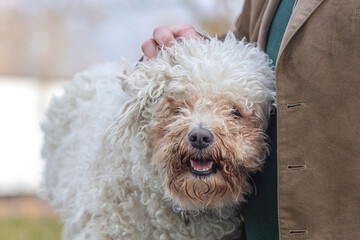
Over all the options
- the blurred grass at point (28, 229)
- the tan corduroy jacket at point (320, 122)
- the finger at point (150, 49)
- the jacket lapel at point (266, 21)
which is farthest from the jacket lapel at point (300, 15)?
the blurred grass at point (28, 229)

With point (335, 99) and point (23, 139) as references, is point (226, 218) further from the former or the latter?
point (23, 139)

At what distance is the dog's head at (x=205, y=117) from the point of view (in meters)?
2.26

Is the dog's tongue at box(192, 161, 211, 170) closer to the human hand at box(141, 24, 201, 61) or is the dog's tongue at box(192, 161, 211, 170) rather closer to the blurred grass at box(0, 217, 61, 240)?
the human hand at box(141, 24, 201, 61)

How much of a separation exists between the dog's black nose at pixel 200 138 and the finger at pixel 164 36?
58 cm

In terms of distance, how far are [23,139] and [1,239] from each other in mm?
3848

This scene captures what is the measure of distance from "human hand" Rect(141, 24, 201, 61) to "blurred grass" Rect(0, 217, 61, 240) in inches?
141

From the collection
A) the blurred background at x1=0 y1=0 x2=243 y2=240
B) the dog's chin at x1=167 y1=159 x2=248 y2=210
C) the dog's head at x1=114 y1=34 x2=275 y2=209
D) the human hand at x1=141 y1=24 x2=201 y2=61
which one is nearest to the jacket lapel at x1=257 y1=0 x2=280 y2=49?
the dog's head at x1=114 y1=34 x2=275 y2=209

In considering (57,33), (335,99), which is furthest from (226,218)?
(57,33)

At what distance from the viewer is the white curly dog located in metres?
2.29

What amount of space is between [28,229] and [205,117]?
4.31 meters

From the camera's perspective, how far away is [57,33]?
31.9 feet

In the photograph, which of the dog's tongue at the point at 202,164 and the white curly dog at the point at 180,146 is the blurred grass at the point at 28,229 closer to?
the white curly dog at the point at 180,146

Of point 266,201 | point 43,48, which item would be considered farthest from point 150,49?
point 43,48

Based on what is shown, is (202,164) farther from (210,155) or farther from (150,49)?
(150,49)
